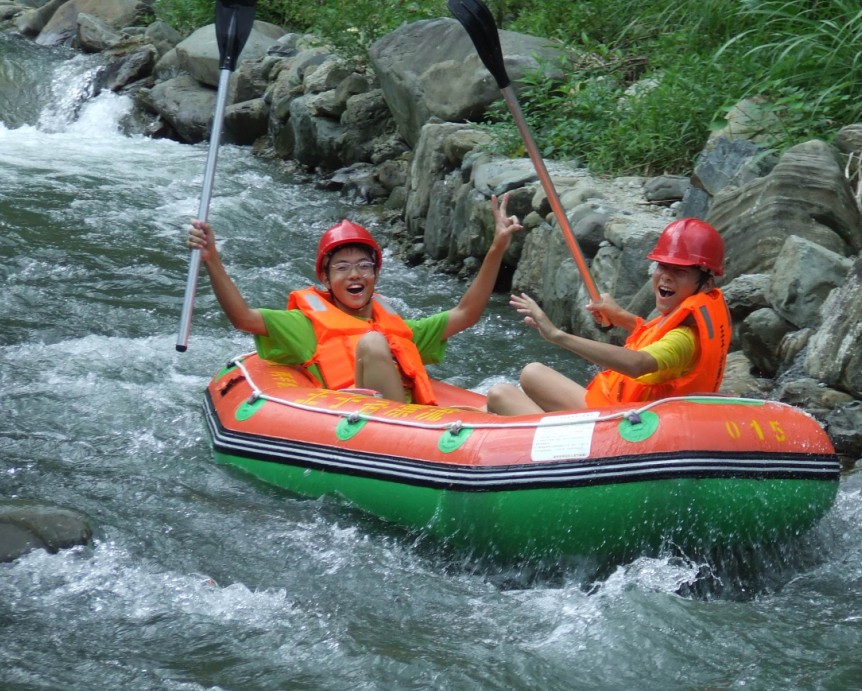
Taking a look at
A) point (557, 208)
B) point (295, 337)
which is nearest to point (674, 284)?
point (557, 208)

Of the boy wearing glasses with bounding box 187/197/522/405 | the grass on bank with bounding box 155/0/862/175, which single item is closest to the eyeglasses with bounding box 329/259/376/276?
the boy wearing glasses with bounding box 187/197/522/405

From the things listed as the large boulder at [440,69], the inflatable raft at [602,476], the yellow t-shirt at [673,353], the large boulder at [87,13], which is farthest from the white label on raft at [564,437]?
the large boulder at [87,13]

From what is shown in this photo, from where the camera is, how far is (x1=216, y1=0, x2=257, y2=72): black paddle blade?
5.43 m

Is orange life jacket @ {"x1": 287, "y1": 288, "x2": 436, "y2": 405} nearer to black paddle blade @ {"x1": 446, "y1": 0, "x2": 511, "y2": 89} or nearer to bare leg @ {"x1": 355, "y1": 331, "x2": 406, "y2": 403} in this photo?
bare leg @ {"x1": 355, "y1": 331, "x2": 406, "y2": 403}

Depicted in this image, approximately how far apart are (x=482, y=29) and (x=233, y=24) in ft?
4.27

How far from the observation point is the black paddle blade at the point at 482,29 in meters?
4.70

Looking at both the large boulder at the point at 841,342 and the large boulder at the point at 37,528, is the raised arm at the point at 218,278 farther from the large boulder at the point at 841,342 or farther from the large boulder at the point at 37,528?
the large boulder at the point at 841,342

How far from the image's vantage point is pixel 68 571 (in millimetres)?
3686

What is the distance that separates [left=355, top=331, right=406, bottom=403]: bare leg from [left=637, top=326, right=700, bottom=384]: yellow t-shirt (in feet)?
3.28

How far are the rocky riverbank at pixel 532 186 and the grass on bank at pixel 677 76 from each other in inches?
8.3

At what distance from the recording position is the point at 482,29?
4.74 metres

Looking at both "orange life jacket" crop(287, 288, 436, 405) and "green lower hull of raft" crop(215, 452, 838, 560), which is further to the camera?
"orange life jacket" crop(287, 288, 436, 405)

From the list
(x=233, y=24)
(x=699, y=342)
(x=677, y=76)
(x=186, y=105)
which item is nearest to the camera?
(x=699, y=342)

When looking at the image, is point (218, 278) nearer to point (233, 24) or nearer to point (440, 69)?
point (233, 24)
